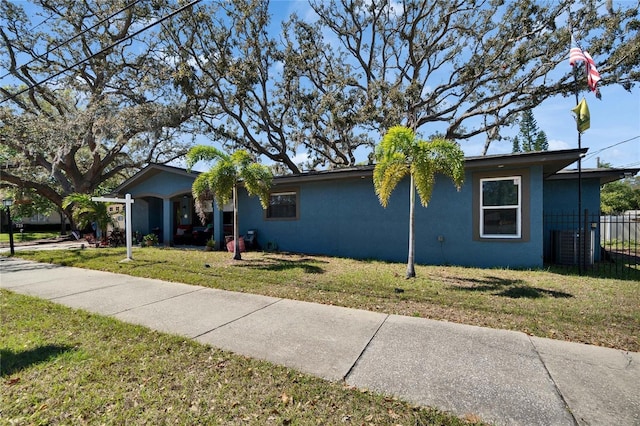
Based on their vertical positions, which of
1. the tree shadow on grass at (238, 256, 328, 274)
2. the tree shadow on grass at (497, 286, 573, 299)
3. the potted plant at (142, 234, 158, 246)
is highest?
the potted plant at (142, 234, 158, 246)

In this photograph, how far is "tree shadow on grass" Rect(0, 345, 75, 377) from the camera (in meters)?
3.29

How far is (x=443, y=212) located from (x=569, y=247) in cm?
380

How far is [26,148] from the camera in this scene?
695 inches

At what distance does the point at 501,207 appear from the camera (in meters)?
8.64

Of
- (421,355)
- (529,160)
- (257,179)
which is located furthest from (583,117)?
(257,179)

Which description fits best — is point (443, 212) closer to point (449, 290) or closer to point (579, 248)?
point (579, 248)

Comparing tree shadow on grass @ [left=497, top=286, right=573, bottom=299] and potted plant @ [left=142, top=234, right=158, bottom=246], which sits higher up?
potted plant @ [left=142, top=234, right=158, bottom=246]

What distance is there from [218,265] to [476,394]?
772 centimetres

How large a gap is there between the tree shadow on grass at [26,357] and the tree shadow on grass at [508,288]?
20.9 feet

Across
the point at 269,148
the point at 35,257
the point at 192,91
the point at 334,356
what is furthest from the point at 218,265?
the point at 269,148

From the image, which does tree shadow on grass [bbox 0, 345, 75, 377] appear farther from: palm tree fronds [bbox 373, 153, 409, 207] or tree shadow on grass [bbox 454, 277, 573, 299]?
tree shadow on grass [bbox 454, 277, 573, 299]

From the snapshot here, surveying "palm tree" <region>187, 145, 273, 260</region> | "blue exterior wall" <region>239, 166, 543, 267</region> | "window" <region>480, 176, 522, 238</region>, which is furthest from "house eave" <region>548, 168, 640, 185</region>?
"palm tree" <region>187, 145, 273, 260</region>

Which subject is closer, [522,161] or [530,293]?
[530,293]

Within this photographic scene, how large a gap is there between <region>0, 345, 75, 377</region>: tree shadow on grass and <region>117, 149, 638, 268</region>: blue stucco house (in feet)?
23.8
